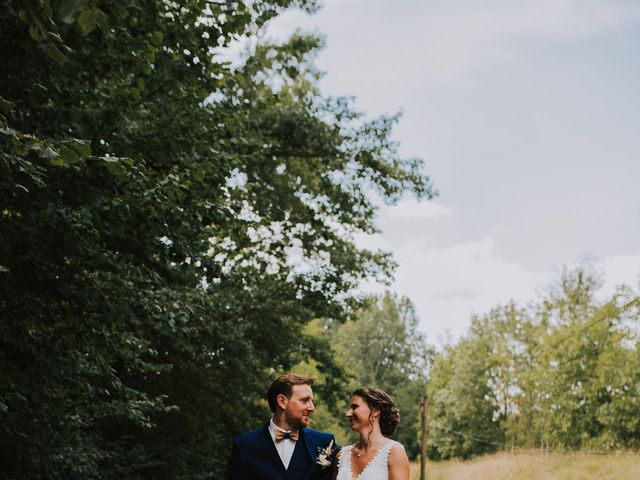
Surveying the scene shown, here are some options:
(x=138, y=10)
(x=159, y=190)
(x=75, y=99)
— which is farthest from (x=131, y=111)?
(x=159, y=190)

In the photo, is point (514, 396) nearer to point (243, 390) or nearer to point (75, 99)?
point (243, 390)

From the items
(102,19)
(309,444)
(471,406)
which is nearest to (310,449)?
(309,444)

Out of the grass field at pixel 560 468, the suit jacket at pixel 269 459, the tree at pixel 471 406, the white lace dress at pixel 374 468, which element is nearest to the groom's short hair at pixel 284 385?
the suit jacket at pixel 269 459

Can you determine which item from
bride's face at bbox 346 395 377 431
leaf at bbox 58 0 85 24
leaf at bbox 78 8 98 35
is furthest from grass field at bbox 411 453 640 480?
leaf at bbox 58 0 85 24

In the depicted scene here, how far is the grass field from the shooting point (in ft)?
69.6

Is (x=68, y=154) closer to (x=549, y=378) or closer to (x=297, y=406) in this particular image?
(x=297, y=406)

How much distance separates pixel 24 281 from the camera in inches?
293

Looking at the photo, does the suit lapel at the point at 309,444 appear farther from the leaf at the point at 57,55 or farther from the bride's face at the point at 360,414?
the leaf at the point at 57,55

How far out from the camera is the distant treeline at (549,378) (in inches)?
1550

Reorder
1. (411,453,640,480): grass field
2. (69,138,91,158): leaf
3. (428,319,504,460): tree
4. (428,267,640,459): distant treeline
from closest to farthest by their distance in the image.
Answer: (69,138,91,158): leaf
(411,453,640,480): grass field
(428,267,640,459): distant treeline
(428,319,504,460): tree

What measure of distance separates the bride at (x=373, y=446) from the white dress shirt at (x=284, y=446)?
1.47ft

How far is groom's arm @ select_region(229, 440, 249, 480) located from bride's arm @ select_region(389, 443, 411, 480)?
95 cm

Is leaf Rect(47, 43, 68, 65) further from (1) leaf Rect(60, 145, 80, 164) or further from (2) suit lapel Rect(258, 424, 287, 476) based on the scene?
(2) suit lapel Rect(258, 424, 287, 476)

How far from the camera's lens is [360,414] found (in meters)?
4.59
